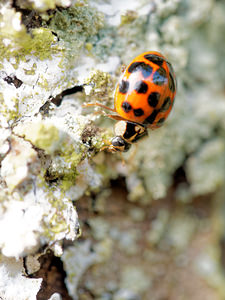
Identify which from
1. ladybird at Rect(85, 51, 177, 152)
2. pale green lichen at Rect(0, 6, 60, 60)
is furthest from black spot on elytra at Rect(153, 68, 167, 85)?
pale green lichen at Rect(0, 6, 60, 60)

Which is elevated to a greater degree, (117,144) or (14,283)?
(117,144)

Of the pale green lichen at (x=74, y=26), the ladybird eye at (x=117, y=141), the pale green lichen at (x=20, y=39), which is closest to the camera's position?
the pale green lichen at (x=20, y=39)

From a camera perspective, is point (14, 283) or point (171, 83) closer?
point (14, 283)

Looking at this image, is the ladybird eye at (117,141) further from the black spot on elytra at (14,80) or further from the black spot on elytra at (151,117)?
the black spot on elytra at (14,80)

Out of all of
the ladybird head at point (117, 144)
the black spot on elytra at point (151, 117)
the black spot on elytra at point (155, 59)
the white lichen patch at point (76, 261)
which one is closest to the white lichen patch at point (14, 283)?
the white lichen patch at point (76, 261)

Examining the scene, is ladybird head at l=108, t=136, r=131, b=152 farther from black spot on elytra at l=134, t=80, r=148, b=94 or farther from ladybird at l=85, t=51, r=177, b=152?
black spot on elytra at l=134, t=80, r=148, b=94

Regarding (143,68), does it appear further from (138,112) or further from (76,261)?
(76,261)

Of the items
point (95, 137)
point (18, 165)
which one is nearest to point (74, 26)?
point (95, 137)
